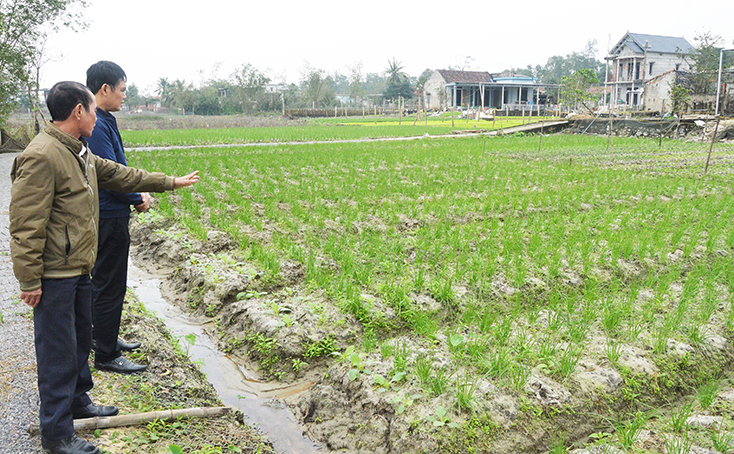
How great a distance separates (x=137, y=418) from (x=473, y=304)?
297 centimetres

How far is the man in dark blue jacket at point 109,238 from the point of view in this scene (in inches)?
121

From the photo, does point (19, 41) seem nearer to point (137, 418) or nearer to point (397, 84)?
point (137, 418)

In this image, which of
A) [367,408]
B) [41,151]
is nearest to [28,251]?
[41,151]

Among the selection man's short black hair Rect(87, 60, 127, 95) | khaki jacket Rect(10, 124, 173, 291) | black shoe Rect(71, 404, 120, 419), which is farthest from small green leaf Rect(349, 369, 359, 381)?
man's short black hair Rect(87, 60, 127, 95)

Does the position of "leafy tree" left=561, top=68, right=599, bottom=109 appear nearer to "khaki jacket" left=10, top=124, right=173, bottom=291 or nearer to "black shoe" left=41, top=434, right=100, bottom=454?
"khaki jacket" left=10, top=124, right=173, bottom=291

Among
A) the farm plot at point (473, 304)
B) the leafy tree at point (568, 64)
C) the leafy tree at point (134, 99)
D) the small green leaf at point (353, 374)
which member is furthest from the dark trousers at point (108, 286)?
the leafy tree at point (568, 64)

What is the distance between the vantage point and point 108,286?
3178 millimetres

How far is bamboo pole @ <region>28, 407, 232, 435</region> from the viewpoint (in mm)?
2521

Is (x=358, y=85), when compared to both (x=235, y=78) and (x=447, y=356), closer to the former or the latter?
(x=235, y=78)

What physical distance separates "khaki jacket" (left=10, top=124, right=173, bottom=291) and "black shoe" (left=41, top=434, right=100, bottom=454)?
30.2 inches

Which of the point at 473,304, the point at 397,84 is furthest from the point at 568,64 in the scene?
the point at 473,304

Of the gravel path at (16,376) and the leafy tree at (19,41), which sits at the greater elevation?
the leafy tree at (19,41)

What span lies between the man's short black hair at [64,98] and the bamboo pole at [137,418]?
159 cm

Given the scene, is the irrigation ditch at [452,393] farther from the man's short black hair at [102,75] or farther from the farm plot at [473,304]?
the man's short black hair at [102,75]
